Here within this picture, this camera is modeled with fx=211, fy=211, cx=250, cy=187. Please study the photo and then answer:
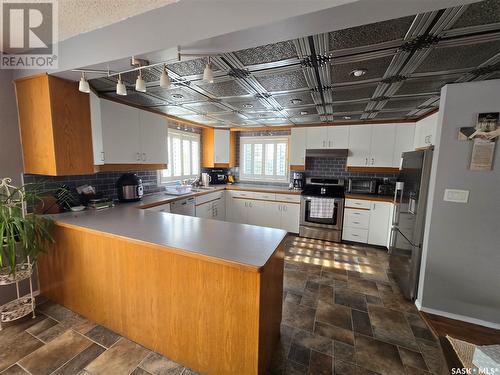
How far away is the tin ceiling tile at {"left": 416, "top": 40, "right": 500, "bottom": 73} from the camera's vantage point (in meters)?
1.40

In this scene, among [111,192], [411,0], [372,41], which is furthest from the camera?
[111,192]

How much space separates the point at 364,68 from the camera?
5.60ft

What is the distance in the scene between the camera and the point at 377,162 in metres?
3.82

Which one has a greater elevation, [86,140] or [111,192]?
[86,140]

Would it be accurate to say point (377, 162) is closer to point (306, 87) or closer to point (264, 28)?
point (306, 87)

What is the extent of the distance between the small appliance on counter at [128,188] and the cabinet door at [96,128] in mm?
592

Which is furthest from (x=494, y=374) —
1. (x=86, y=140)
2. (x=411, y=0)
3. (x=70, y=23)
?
(x=86, y=140)

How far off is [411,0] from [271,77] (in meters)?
1.16

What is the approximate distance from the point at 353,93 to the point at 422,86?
2.02 feet

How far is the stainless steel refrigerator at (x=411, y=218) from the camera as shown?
212 cm

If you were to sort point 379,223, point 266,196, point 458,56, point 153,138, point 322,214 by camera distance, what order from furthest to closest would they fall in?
1. point 266,196
2. point 322,214
3. point 379,223
4. point 153,138
5. point 458,56

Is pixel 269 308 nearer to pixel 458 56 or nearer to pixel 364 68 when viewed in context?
pixel 364 68

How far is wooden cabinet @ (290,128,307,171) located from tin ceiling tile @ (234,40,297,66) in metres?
2.81

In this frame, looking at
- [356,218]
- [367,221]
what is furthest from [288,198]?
[367,221]
